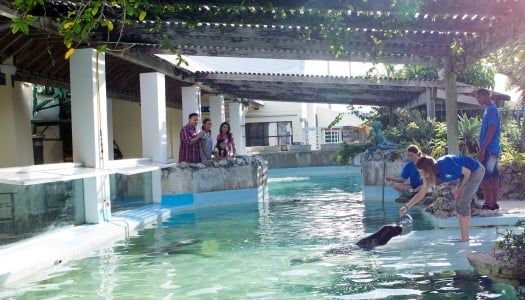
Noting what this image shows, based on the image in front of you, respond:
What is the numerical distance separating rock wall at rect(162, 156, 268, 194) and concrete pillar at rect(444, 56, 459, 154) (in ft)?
16.8

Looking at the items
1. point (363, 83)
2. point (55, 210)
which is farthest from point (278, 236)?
point (363, 83)

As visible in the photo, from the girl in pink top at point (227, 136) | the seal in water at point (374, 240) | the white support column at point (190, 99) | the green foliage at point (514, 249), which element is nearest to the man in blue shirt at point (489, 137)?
the seal in water at point (374, 240)

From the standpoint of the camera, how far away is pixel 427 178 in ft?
23.1

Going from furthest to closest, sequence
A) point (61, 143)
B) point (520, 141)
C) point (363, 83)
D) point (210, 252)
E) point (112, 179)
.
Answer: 1. point (61, 143)
2. point (363, 83)
3. point (520, 141)
4. point (112, 179)
5. point (210, 252)

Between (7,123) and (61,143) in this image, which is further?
(61,143)

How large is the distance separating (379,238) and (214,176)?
22.8 ft

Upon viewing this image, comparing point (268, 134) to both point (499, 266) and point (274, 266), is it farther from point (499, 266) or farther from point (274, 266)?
point (499, 266)

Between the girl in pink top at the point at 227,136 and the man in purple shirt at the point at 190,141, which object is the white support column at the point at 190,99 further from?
the man in purple shirt at the point at 190,141

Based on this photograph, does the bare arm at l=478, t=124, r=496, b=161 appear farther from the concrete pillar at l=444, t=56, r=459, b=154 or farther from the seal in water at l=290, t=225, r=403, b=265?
the concrete pillar at l=444, t=56, r=459, b=154

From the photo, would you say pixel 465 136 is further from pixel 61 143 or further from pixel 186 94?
pixel 61 143

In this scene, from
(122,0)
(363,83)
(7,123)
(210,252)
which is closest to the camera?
(122,0)

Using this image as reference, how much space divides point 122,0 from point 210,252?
166 inches

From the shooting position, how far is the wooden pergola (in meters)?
7.17

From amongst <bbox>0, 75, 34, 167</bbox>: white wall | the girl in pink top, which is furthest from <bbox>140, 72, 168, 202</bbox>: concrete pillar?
<bbox>0, 75, 34, 167</bbox>: white wall
